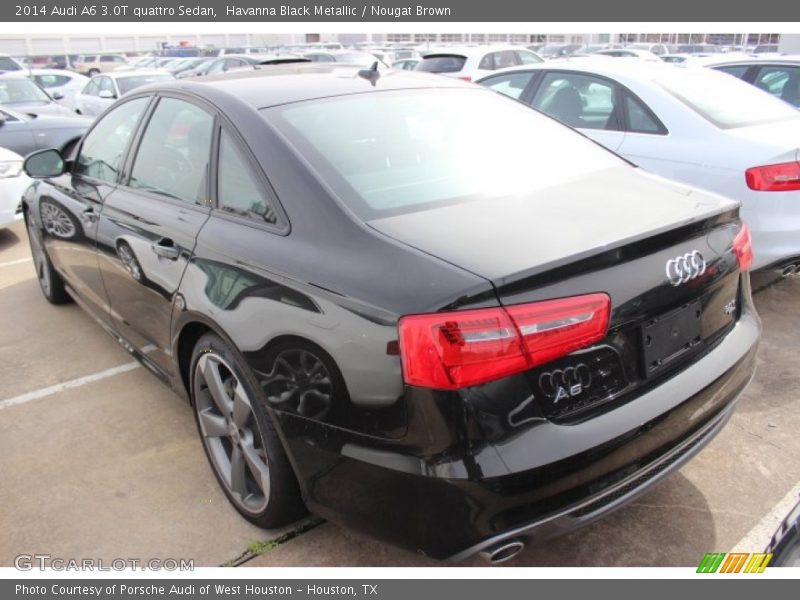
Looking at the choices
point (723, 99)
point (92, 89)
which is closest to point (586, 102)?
point (723, 99)

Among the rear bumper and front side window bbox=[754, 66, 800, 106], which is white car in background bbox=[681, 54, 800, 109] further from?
the rear bumper

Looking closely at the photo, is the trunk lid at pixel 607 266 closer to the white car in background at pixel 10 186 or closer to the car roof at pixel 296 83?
the car roof at pixel 296 83

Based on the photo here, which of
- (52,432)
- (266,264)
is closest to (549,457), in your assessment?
(266,264)

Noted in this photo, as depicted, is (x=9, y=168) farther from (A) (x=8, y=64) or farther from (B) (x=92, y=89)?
(A) (x=8, y=64)

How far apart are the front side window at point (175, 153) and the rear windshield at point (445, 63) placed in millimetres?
9802

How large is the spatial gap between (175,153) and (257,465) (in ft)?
4.65

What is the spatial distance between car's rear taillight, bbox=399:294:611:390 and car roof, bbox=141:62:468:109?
1.29 meters

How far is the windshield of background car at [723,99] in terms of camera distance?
446cm

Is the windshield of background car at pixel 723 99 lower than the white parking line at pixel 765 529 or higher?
higher

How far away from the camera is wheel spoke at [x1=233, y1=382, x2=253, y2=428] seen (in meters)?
2.32

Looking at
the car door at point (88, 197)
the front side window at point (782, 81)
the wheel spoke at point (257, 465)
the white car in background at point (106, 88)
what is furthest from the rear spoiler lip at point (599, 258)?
the white car in background at point (106, 88)

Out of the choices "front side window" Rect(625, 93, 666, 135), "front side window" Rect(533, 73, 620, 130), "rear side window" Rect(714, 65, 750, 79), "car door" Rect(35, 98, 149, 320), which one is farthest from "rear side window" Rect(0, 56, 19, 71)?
"front side window" Rect(625, 93, 666, 135)
